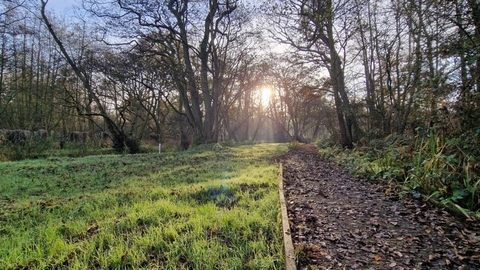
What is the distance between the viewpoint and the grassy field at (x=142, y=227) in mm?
2266

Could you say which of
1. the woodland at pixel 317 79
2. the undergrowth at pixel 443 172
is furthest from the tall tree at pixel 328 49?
the undergrowth at pixel 443 172

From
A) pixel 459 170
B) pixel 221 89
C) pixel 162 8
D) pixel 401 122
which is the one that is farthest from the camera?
pixel 221 89

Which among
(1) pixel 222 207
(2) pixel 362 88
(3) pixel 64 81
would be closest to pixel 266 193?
(1) pixel 222 207

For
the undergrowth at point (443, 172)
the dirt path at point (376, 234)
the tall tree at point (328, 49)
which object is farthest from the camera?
the tall tree at point (328, 49)

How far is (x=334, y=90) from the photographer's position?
38.2 feet

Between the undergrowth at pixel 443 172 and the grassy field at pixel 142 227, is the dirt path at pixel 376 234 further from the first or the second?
the grassy field at pixel 142 227

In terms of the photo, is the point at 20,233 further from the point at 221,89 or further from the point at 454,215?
the point at 221,89

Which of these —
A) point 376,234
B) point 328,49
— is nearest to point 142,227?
point 376,234

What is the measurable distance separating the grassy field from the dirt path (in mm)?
364

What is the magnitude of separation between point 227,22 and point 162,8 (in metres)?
4.34

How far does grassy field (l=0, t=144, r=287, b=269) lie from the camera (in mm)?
2266

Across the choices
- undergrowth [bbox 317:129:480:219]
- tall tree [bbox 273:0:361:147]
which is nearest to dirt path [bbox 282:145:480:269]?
undergrowth [bbox 317:129:480:219]

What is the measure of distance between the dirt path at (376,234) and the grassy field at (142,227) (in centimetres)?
36

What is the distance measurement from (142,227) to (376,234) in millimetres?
2788
